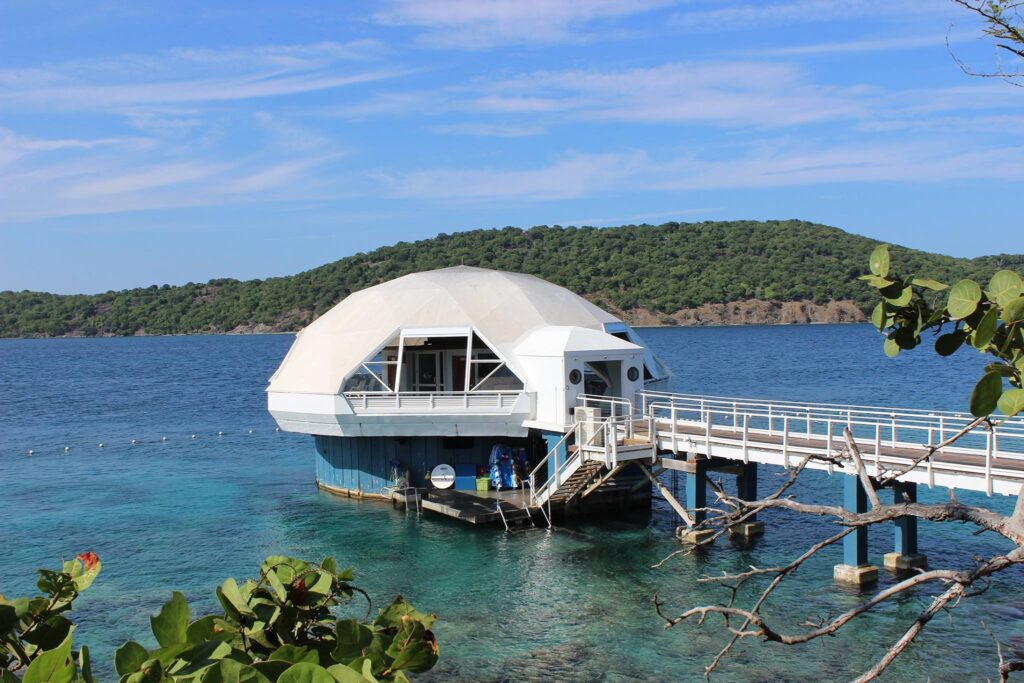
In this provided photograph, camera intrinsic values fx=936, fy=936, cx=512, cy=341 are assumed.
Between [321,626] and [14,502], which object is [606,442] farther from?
[14,502]

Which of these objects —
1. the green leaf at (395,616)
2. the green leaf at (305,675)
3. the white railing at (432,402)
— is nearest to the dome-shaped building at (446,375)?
the white railing at (432,402)

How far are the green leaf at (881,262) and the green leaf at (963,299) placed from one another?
1.11 ft

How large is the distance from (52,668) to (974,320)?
4511 millimetres

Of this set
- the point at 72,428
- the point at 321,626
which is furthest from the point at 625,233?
the point at 321,626

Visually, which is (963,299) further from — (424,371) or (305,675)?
(424,371)

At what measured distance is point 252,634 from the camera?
16.9 ft

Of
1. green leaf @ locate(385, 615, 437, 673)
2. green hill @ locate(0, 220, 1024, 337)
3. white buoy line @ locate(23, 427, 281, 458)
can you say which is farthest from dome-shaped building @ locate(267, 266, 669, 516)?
green hill @ locate(0, 220, 1024, 337)

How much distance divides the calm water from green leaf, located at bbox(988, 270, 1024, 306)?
10.7 meters

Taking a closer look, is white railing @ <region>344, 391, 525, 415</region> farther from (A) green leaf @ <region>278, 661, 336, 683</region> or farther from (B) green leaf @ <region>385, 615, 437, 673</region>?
(A) green leaf @ <region>278, 661, 336, 683</region>

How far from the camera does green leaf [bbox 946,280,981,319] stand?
4.59 meters

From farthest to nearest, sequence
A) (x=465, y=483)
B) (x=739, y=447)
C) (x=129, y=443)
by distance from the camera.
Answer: (x=129, y=443), (x=465, y=483), (x=739, y=447)

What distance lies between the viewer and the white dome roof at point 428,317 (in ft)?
95.4

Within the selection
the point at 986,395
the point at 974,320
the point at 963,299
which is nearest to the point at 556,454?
the point at 974,320

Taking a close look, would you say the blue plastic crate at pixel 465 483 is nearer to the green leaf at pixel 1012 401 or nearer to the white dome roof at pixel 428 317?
the white dome roof at pixel 428 317
